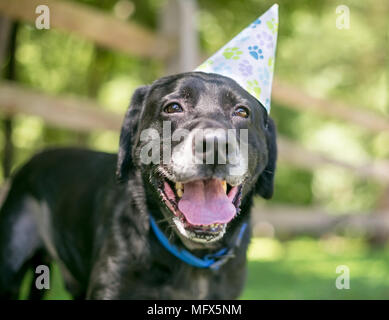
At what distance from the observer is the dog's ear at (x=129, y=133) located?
2.53 m

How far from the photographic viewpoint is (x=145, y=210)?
2430mm

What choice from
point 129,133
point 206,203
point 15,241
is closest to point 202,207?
point 206,203

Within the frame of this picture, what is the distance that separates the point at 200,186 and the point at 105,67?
614 cm

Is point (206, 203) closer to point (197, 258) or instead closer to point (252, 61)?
point (197, 258)

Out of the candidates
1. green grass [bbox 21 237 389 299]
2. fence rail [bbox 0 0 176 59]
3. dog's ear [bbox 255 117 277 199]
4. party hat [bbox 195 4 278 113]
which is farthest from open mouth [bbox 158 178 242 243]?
fence rail [bbox 0 0 176 59]

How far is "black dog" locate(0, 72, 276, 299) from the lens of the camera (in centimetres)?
214

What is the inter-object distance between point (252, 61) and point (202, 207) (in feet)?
2.86

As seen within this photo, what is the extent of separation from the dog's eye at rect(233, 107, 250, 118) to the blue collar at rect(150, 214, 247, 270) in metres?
0.56

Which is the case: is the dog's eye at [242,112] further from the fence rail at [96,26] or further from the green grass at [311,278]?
the fence rail at [96,26]

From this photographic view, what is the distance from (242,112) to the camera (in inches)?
92.7

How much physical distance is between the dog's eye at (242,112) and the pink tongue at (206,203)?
0.34 metres

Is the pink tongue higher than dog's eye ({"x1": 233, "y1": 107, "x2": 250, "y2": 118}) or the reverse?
the reverse

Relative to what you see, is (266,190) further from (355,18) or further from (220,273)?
(355,18)

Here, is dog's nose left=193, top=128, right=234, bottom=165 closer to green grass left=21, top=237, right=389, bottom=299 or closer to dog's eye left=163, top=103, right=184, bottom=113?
dog's eye left=163, top=103, right=184, bottom=113
